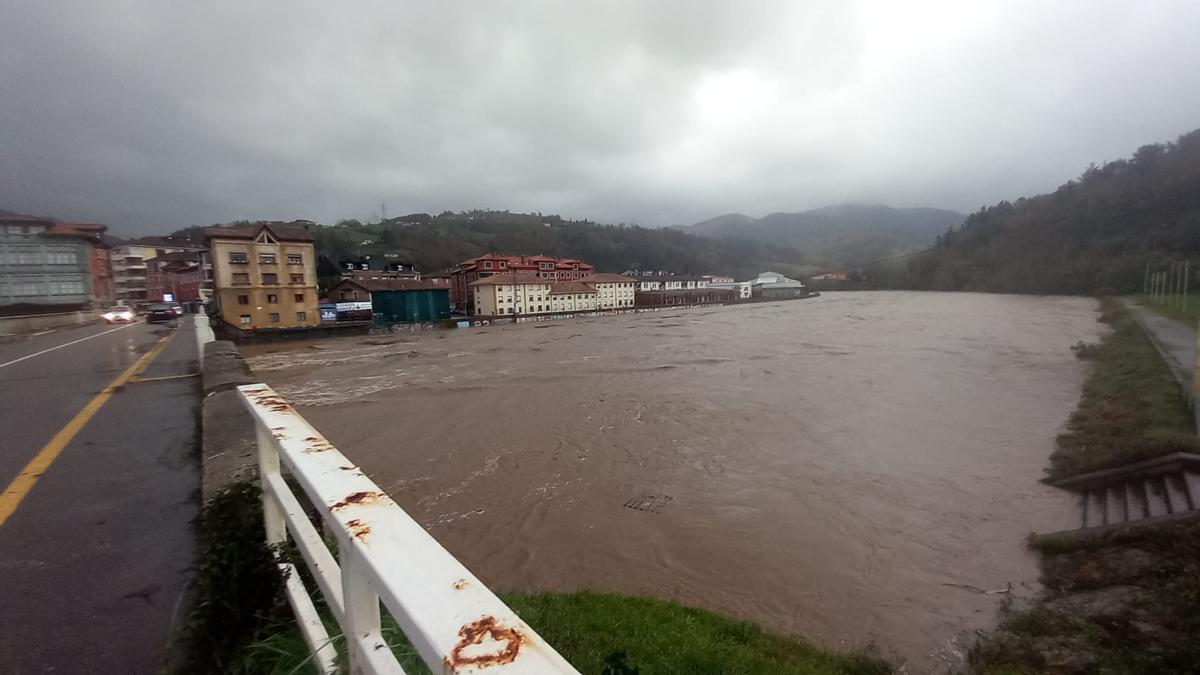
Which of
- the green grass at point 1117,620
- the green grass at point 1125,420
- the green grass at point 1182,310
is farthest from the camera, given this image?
the green grass at point 1182,310

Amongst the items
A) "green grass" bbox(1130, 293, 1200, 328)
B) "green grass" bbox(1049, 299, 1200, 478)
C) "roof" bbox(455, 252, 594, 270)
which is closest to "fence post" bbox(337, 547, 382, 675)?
"green grass" bbox(1049, 299, 1200, 478)

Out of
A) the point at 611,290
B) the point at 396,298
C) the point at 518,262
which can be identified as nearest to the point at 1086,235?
the point at 611,290

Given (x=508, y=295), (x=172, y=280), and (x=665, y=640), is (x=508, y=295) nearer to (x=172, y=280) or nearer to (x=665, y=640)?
(x=172, y=280)

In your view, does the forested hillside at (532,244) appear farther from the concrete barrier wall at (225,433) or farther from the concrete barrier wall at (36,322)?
the concrete barrier wall at (225,433)

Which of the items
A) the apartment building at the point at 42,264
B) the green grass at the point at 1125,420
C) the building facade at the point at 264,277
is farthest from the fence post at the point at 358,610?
the building facade at the point at 264,277

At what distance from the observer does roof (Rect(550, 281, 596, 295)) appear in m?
52.2

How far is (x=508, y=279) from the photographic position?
48625 millimetres

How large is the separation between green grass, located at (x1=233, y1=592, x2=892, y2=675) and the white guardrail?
1.72 m

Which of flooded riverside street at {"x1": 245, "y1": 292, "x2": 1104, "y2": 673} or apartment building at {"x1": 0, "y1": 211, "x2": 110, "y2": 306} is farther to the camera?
apartment building at {"x1": 0, "y1": 211, "x2": 110, "y2": 306}

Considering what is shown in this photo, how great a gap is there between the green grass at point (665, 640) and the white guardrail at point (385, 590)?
5.64 feet

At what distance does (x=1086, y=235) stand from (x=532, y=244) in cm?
8228

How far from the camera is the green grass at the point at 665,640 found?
3.27 meters

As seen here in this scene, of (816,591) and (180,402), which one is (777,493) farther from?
(180,402)

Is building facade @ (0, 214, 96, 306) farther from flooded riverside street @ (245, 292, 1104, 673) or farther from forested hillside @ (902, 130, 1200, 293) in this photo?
forested hillside @ (902, 130, 1200, 293)
